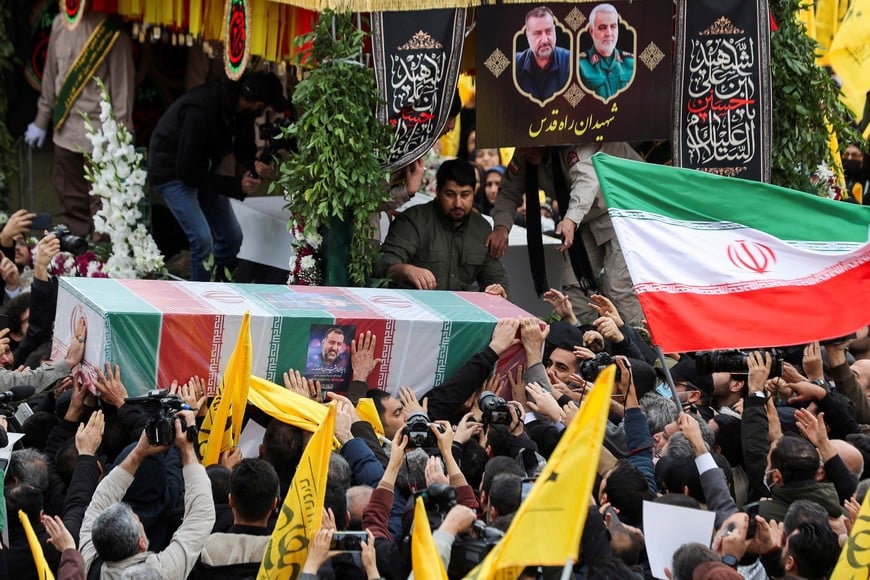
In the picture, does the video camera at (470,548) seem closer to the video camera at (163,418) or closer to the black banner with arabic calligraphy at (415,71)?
the video camera at (163,418)

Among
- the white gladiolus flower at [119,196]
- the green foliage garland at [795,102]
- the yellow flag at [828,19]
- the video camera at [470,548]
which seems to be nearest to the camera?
the video camera at [470,548]

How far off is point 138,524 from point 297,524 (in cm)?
79

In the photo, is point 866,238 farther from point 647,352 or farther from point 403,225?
point 403,225

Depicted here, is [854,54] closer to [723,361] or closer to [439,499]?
[723,361]

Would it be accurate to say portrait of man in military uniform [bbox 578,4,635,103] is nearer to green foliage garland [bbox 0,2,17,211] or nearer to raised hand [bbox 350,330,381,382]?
raised hand [bbox 350,330,381,382]

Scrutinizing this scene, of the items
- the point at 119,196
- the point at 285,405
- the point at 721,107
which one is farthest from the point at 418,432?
the point at 119,196

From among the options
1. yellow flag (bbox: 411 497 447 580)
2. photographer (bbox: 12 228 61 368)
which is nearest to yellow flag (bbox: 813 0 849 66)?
photographer (bbox: 12 228 61 368)

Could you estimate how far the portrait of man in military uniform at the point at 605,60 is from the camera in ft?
38.4

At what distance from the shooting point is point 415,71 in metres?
11.5

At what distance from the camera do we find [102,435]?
8703mm

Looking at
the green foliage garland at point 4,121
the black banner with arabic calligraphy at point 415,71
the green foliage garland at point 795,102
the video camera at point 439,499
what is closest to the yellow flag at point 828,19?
the green foliage garland at point 795,102

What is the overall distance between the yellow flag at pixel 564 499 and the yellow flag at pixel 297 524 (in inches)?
56.9

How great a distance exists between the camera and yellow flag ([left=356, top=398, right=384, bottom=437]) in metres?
9.17

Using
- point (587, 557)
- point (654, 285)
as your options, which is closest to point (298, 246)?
point (654, 285)
